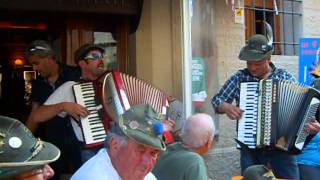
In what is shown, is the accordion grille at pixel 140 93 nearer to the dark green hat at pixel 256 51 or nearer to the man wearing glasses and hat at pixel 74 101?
the man wearing glasses and hat at pixel 74 101

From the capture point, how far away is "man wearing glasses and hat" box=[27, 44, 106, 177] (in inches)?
167

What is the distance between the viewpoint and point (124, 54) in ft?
20.9

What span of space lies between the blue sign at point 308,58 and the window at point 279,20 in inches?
32.2

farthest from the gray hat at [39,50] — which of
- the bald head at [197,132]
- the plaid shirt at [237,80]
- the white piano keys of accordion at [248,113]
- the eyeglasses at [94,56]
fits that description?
the bald head at [197,132]

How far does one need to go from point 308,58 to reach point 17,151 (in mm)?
5363

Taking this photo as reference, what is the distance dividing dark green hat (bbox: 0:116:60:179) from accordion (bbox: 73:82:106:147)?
239 cm

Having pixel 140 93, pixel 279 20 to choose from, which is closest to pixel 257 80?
pixel 140 93

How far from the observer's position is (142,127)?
2.45 meters

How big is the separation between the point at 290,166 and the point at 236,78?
3.15ft

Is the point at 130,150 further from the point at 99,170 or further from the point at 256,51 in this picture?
the point at 256,51

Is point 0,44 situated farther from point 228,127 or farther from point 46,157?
point 46,157

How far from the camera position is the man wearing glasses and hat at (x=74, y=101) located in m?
4.25

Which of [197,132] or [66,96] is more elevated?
[66,96]

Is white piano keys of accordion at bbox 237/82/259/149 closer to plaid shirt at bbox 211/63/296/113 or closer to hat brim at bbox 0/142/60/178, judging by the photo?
plaid shirt at bbox 211/63/296/113
